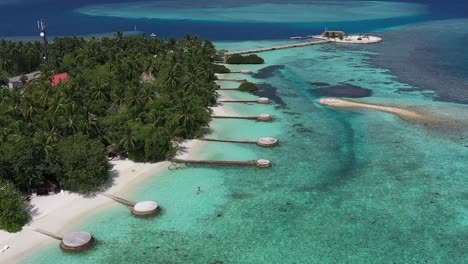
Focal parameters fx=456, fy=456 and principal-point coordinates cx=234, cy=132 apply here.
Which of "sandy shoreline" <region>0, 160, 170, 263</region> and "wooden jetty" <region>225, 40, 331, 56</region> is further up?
"wooden jetty" <region>225, 40, 331, 56</region>

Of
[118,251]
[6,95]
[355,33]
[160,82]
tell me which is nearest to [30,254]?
[118,251]

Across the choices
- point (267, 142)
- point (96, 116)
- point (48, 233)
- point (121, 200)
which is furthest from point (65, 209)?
point (267, 142)

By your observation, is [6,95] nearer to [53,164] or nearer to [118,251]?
[53,164]

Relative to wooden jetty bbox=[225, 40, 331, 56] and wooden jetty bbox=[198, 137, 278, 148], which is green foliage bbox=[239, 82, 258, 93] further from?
wooden jetty bbox=[225, 40, 331, 56]

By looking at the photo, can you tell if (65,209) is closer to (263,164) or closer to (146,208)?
(146,208)

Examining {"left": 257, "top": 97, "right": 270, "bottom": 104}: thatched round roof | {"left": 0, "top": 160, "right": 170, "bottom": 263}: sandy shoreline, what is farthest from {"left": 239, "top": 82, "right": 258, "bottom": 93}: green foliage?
{"left": 0, "top": 160, "right": 170, "bottom": 263}: sandy shoreline

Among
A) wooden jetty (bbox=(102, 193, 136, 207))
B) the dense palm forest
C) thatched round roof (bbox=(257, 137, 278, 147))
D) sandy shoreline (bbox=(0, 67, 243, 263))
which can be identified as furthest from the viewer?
thatched round roof (bbox=(257, 137, 278, 147))
